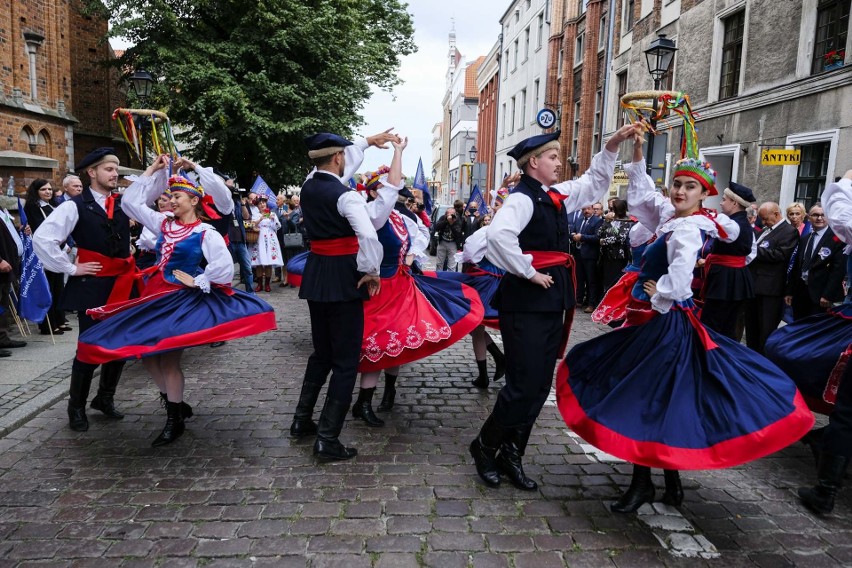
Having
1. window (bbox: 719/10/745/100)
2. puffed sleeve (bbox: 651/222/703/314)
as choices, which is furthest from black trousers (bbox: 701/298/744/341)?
window (bbox: 719/10/745/100)

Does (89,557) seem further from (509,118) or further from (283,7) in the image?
(509,118)

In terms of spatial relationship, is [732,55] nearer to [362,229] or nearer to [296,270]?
[296,270]

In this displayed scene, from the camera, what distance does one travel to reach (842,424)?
3.74 meters

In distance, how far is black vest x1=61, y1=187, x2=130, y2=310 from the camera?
16.0 feet

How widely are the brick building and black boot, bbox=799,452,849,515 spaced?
1520 cm

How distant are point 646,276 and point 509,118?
124 feet

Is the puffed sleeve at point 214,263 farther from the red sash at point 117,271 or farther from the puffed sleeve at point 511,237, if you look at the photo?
the puffed sleeve at point 511,237

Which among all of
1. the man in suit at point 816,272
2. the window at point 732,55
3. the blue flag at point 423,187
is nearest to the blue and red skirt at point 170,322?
the blue flag at point 423,187

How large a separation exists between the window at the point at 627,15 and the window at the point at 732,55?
633 cm

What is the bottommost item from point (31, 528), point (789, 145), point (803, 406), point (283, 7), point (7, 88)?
point (31, 528)

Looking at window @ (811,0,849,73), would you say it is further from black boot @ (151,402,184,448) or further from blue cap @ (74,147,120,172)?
black boot @ (151,402,184,448)

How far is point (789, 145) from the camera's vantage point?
40.5 feet

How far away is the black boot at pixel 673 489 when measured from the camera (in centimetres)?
372

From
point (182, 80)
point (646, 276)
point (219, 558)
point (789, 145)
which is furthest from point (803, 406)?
point (182, 80)
